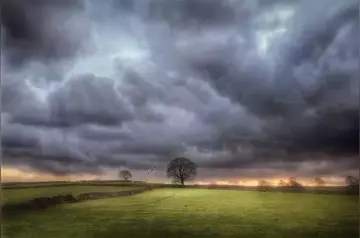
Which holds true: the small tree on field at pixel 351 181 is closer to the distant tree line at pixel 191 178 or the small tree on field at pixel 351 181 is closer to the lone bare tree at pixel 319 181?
the distant tree line at pixel 191 178

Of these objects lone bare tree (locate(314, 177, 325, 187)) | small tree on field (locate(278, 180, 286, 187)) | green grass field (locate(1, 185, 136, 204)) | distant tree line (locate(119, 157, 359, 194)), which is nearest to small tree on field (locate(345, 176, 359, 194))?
distant tree line (locate(119, 157, 359, 194))

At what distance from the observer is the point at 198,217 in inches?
153

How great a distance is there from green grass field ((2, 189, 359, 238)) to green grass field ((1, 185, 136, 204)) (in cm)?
11

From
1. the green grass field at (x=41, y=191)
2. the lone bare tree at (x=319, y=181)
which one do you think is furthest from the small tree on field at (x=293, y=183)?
the green grass field at (x=41, y=191)

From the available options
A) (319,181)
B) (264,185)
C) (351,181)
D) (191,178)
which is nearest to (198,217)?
(191,178)

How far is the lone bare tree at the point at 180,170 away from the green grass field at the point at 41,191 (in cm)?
38

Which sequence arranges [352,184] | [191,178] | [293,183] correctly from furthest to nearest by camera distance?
[191,178]
[293,183]
[352,184]

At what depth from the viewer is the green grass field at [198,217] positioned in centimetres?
375

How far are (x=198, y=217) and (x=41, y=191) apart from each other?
53.5 inches

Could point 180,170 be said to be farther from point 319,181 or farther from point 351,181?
point 351,181

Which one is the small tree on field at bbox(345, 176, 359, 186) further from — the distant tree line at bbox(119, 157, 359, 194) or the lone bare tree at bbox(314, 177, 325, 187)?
the lone bare tree at bbox(314, 177, 325, 187)

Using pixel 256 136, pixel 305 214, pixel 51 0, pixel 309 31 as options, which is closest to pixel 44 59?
pixel 51 0

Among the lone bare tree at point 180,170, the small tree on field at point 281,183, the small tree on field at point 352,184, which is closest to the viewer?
the small tree on field at point 352,184

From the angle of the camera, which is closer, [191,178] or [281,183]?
[281,183]
